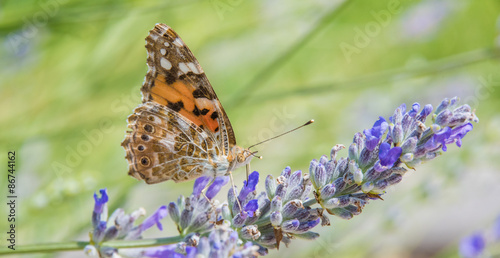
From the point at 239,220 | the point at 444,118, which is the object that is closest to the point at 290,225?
the point at 239,220

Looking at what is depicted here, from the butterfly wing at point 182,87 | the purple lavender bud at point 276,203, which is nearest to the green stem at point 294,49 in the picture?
the butterfly wing at point 182,87

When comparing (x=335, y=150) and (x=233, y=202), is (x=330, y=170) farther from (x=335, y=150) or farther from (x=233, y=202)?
(x=233, y=202)

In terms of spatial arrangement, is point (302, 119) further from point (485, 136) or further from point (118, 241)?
point (118, 241)

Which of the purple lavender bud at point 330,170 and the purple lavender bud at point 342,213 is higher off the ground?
the purple lavender bud at point 330,170

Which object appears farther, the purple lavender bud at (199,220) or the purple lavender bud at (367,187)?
the purple lavender bud at (199,220)

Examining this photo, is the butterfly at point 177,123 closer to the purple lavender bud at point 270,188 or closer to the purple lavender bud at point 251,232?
the purple lavender bud at point 270,188

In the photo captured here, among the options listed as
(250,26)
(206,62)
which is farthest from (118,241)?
(206,62)

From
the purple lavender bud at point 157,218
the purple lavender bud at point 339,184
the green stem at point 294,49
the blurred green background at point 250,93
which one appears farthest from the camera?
the blurred green background at point 250,93

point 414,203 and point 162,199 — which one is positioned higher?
point 162,199
